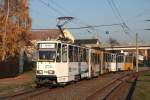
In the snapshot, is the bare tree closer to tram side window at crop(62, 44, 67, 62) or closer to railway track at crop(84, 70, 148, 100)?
railway track at crop(84, 70, 148, 100)

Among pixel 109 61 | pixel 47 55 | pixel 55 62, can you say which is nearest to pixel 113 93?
pixel 55 62

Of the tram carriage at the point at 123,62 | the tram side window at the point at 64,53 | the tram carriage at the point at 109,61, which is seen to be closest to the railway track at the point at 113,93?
the tram side window at the point at 64,53

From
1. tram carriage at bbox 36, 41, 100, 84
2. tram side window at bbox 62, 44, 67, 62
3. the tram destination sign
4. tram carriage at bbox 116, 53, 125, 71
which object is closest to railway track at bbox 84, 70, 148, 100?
tram carriage at bbox 36, 41, 100, 84

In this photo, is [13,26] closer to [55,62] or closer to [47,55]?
[47,55]

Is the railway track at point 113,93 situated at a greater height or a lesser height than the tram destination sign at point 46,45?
lesser

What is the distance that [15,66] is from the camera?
49.0 meters

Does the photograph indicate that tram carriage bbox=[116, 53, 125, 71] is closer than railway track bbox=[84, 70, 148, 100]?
No

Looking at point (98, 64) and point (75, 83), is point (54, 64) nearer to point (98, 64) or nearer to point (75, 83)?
point (75, 83)

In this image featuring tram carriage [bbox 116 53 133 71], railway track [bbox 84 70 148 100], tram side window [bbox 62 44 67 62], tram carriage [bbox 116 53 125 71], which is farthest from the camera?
tram carriage [bbox 116 53 133 71]

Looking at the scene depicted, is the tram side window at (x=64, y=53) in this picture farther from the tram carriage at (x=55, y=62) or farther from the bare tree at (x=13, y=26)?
the bare tree at (x=13, y=26)

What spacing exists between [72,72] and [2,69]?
60.1 feet

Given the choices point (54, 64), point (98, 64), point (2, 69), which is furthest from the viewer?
point (2, 69)

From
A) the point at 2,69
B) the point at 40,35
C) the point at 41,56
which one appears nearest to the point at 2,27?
the point at 2,69

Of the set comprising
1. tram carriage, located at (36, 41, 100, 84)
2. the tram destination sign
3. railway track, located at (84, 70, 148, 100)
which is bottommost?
railway track, located at (84, 70, 148, 100)
